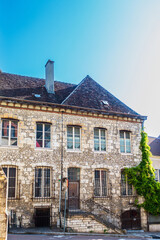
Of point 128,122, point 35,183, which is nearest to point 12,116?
point 35,183

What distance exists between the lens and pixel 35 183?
17.4m

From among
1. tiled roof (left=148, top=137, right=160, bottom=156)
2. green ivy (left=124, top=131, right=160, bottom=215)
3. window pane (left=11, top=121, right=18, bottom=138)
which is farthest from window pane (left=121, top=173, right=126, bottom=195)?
window pane (left=11, top=121, right=18, bottom=138)

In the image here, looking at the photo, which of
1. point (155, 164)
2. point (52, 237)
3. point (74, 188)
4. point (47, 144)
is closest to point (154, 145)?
point (155, 164)

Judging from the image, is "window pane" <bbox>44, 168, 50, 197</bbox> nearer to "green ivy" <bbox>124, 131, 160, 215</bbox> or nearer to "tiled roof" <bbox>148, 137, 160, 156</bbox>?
"green ivy" <bbox>124, 131, 160, 215</bbox>

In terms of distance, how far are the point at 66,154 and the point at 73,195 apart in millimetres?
2611

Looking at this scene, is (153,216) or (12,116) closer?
(12,116)

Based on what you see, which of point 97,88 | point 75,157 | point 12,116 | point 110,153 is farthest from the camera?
point 97,88

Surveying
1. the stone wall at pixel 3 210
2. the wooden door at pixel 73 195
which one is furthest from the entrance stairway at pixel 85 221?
the stone wall at pixel 3 210

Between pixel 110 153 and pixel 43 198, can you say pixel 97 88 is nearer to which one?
pixel 110 153

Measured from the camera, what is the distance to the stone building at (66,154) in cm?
1689

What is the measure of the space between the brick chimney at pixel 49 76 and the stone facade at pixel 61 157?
267 cm

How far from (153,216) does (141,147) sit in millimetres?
4839

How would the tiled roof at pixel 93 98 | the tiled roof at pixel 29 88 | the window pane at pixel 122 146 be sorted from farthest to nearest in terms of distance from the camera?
the window pane at pixel 122 146 → the tiled roof at pixel 93 98 → the tiled roof at pixel 29 88

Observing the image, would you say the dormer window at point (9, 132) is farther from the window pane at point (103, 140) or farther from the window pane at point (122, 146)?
the window pane at point (122, 146)
